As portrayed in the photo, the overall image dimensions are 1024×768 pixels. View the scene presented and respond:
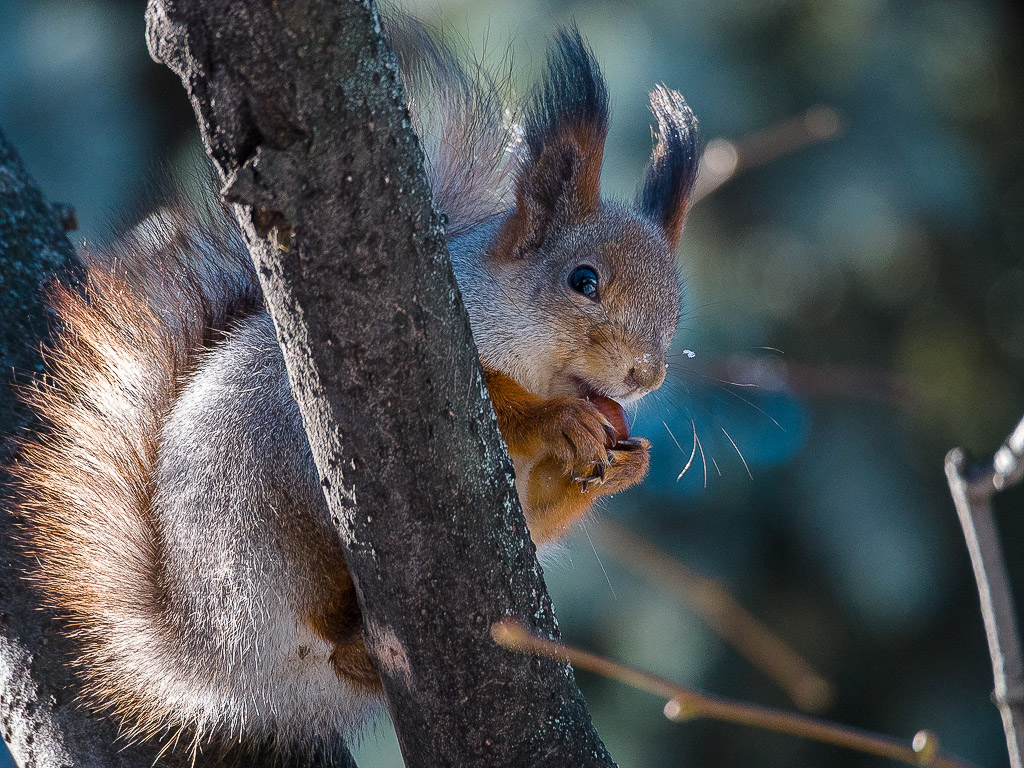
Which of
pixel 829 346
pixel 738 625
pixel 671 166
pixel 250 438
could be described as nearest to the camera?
pixel 738 625

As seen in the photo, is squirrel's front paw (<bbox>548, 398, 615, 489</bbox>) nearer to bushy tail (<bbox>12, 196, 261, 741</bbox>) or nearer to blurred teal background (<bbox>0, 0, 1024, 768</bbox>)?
bushy tail (<bbox>12, 196, 261, 741</bbox>)

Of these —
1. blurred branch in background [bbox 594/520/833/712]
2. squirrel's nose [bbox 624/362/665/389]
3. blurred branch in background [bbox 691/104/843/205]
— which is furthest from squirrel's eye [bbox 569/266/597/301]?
blurred branch in background [bbox 594/520/833/712]

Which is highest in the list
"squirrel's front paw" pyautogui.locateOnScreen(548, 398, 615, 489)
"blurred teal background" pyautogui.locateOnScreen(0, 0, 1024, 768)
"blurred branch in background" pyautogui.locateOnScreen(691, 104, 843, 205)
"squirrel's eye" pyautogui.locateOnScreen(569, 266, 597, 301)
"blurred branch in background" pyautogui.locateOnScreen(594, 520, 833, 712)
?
"blurred branch in background" pyautogui.locateOnScreen(691, 104, 843, 205)

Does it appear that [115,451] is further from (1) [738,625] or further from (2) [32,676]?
(1) [738,625]

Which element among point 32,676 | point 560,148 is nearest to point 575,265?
point 560,148

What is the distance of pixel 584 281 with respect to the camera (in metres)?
1.48

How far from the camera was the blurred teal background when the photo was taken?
3301mm

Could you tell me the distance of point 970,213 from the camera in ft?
11.2

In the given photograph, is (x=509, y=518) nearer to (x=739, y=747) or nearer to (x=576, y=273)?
(x=576, y=273)

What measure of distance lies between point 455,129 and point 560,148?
13.6 inches

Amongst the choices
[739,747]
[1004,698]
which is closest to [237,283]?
[1004,698]

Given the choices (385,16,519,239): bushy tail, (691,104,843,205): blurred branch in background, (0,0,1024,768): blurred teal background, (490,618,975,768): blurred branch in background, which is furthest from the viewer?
(0,0,1024,768): blurred teal background

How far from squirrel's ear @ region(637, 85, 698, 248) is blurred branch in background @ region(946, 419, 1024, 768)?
1123mm

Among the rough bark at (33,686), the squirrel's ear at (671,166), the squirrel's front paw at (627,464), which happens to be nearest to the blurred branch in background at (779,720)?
the squirrel's front paw at (627,464)
